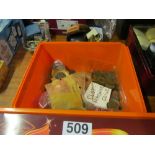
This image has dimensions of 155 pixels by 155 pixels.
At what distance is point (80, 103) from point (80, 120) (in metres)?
0.16

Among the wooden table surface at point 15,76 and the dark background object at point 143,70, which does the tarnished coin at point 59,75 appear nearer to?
the wooden table surface at point 15,76

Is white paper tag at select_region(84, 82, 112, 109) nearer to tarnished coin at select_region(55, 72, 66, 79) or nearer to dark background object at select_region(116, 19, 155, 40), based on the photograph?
tarnished coin at select_region(55, 72, 66, 79)

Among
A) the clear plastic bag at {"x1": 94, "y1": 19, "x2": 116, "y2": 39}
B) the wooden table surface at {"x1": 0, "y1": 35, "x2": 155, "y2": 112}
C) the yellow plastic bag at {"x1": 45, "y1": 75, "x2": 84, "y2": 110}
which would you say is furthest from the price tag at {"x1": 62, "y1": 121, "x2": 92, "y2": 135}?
the clear plastic bag at {"x1": 94, "y1": 19, "x2": 116, "y2": 39}

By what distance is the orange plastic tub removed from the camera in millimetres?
512

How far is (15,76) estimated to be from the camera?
0.63 m

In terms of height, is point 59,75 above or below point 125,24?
below

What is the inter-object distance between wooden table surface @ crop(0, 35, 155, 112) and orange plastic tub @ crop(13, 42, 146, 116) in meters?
0.08

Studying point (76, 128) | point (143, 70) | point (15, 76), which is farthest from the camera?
point (15, 76)

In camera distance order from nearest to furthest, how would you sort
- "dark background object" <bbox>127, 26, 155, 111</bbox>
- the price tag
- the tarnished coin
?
the price tag → "dark background object" <bbox>127, 26, 155, 111</bbox> → the tarnished coin

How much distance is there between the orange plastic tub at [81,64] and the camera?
0.51m

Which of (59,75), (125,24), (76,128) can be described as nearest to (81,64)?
(59,75)

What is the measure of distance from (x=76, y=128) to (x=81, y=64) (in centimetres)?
33

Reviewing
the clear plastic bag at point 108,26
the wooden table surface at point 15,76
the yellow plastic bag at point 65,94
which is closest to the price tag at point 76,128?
the yellow plastic bag at point 65,94

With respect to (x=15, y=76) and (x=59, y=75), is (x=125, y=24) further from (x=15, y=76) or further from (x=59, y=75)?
(x=15, y=76)
